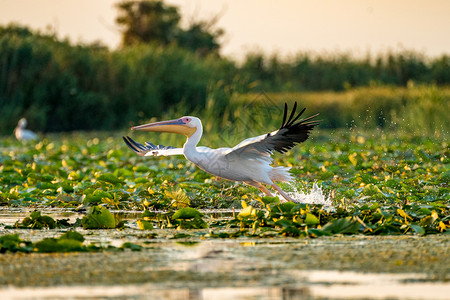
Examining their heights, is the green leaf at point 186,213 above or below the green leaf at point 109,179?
below

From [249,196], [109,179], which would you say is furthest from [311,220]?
[109,179]

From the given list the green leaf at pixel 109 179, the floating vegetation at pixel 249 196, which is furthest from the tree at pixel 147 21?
the green leaf at pixel 109 179

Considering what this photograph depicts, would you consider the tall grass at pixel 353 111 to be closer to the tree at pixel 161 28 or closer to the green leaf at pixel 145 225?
the green leaf at pixel 145 225

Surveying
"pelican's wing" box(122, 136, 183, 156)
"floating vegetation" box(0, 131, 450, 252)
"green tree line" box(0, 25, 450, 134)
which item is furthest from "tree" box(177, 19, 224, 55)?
"pelican's wing" box(122, 136, 183, 156)

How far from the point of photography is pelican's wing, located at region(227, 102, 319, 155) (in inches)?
264

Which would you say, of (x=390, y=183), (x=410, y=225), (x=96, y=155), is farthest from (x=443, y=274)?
(x=96, y=155)

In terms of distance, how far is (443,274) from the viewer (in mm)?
4004

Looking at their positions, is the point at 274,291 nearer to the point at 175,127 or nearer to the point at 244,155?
the point at 244,155

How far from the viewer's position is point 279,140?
273 inches

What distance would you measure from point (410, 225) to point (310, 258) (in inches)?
53.2

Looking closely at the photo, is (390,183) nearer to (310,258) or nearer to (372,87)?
(310,258)

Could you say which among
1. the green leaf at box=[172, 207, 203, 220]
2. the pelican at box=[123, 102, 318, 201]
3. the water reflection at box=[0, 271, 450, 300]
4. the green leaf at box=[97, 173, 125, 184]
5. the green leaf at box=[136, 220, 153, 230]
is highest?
the pelican at box=[123, 102, 318, 201]

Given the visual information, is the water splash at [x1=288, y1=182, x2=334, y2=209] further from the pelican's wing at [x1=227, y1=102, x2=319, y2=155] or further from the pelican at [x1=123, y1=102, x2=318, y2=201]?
the pelican's wing at [x1=227, y1=102, x2=319, y2=155]

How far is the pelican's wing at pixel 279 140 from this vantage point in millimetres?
6715
